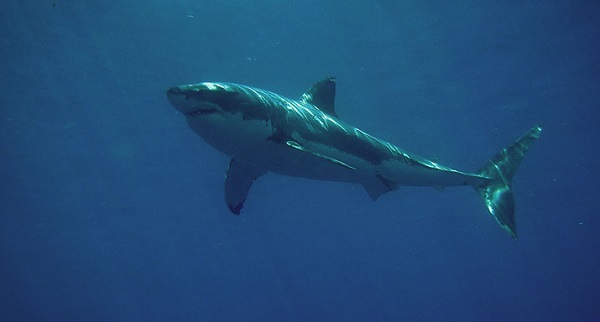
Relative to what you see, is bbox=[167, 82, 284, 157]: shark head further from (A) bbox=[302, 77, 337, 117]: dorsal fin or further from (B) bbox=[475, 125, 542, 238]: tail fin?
(B) bbox=[475, 125, 542, 238]: tail fin

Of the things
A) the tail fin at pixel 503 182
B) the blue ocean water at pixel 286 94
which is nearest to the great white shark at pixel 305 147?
the tail fin at pixel 503 182

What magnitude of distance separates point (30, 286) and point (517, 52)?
86.0 metres

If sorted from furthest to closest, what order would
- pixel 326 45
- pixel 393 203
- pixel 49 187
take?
1. pixel 393 203
2. pixel 49 187
3. pixel 326 45

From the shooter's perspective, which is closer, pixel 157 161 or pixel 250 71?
pixel 250 71

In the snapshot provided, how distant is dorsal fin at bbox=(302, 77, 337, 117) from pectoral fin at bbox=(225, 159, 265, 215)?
5.89 ft

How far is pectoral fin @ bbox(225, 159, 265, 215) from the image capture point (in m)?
7.23

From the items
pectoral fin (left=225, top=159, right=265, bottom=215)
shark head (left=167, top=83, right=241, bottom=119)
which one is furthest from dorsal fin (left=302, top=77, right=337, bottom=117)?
shark head (left=167, top=83, right=241, bottom=119)

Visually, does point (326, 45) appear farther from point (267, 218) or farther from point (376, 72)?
point (267, 218)

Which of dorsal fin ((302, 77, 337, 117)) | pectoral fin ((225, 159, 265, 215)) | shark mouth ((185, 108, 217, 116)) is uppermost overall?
dorsal fin ((302, 77, 337, 117))

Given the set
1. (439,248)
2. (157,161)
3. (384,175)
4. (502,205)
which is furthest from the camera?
(439,248)

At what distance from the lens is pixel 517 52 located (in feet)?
55.9

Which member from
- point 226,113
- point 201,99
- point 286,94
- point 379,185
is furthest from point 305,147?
point 286,94

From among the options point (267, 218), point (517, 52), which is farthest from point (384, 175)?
point (267, 218)

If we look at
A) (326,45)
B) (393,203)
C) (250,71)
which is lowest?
(393,203)
